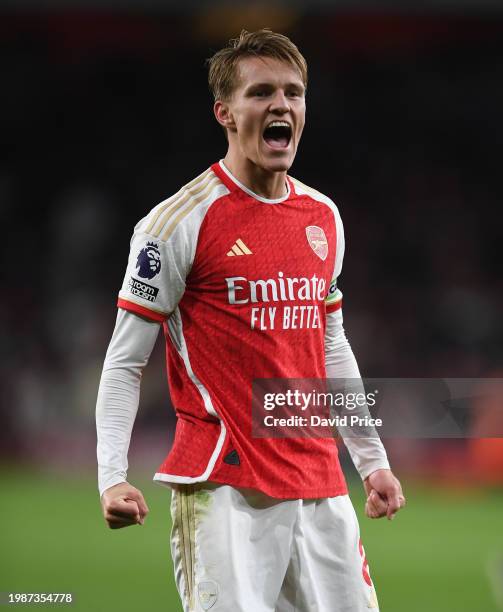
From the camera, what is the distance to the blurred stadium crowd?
46.1ft

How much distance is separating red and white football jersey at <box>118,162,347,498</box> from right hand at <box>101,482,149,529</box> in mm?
169

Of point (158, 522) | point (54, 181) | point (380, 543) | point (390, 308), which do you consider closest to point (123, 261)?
point (54, 181)

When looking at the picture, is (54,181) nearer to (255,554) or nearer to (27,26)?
(27,26)

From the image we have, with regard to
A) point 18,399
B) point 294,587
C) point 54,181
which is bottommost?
point 294,587

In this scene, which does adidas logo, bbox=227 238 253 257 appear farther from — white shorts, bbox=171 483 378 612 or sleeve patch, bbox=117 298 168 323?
white shorts, bbox=171 483 378 612

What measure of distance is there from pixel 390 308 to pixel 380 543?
5.96 m

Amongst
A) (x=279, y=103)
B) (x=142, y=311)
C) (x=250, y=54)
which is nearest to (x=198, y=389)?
(x=142, y=311)

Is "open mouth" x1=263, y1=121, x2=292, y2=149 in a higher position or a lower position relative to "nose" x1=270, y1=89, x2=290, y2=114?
lower

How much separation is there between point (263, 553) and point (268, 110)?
1.20 m

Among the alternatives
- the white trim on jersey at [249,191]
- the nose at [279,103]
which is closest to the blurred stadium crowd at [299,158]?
the white trim on jersey at [249,191]

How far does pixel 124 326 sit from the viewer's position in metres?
2.96

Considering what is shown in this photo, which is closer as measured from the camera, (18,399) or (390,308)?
(18,399)

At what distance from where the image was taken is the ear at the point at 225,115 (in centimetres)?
316

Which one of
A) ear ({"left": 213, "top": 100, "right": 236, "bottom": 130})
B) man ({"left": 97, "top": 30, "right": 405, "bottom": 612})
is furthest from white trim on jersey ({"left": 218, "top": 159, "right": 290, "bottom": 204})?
ear ({"left": 213, "top": 100, "right": 236, "bottom": 130})
